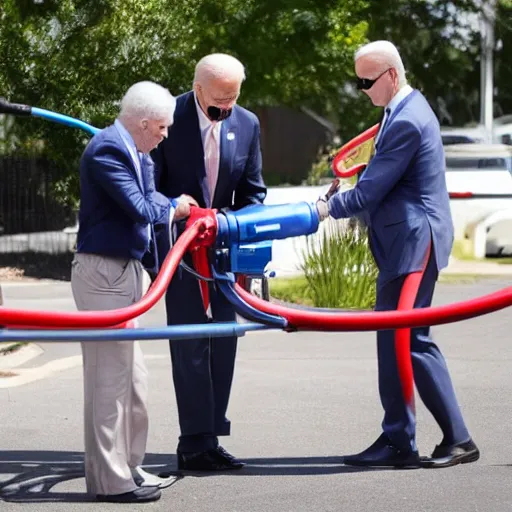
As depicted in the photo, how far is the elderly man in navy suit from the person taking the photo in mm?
6926

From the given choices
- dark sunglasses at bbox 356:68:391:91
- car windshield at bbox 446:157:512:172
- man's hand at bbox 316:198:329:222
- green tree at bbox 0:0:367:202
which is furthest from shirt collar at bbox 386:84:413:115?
car windshield at bbox 446:157:512:172

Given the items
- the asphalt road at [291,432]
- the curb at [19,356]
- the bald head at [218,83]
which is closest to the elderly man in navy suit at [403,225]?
the asphalt road at [291,432]

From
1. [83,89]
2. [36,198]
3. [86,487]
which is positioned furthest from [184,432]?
[36,198]

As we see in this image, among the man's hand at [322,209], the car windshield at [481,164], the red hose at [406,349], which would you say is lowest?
the red hose at [406,349]

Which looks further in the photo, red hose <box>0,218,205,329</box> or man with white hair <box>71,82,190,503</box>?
man with white hair <box>71,82,190,503</box>

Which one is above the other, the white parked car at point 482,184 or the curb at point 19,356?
the white parked car at point 482,184

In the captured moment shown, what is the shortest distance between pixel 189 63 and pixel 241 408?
11632mm

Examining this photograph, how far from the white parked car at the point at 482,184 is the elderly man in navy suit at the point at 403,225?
1492 centimetres

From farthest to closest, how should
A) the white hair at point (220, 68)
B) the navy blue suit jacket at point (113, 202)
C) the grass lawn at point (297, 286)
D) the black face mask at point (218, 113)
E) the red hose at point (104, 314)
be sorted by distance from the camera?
the grass lawn at point (297, 286), the black face mask at point (218, 113), the white hair at point (220, 68), the navy blue suit jacket at point (113, 202), the red hose at point (104, 314)

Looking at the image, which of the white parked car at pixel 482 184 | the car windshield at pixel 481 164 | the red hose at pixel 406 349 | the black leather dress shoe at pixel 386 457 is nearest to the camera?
the red hose at pixel 406 349

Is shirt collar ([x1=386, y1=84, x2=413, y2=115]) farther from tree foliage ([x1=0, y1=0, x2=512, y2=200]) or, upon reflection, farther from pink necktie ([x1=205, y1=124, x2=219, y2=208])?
tree foliage ([x1=0, y1=0, x2=512, y2=200])

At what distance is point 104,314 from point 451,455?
2119 mm

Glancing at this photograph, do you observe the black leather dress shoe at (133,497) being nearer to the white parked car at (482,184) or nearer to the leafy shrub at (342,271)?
the leafy shrub at (342,271)

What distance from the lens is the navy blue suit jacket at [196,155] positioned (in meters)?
7.04
